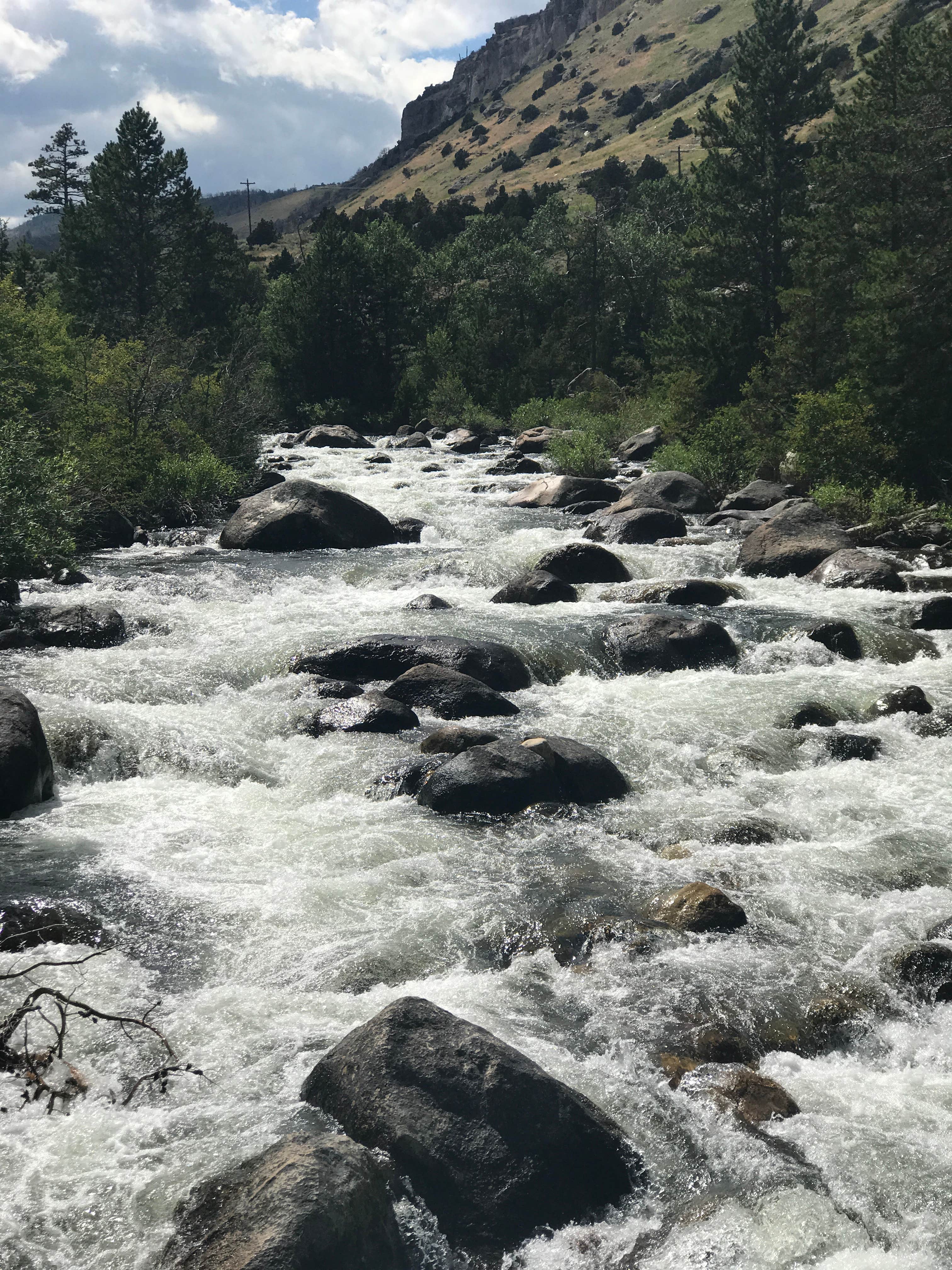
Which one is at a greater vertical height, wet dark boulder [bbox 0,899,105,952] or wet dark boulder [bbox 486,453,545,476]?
wet dark boulder [bbox 486,453,545,476]

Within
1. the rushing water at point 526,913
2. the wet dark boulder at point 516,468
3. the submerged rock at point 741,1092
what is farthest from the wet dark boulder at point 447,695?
the wet dark boulder at point 516,468

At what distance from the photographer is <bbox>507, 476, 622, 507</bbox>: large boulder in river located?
93.1 feet

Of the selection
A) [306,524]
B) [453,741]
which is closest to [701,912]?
→ [453,741]

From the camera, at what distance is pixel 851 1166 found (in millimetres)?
5910

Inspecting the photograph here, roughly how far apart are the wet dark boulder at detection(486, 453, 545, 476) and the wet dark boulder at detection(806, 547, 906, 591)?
1559cm

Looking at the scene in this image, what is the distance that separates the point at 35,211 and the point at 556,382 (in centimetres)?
4278

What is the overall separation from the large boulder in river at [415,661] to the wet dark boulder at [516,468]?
19913 mm

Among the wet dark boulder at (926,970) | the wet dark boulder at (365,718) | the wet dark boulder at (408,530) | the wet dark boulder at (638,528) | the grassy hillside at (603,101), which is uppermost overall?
the grassy hillside at (603,101)

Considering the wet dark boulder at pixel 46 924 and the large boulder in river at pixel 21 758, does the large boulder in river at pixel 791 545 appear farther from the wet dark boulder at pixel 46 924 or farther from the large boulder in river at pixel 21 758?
the wet dark boulder at pixel 46 924

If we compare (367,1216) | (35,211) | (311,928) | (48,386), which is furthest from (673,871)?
(35,211)

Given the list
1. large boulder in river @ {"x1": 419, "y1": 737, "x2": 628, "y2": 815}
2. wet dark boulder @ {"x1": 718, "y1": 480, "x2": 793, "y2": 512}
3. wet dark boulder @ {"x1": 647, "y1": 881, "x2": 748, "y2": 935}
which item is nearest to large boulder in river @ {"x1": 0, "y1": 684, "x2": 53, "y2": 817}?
large boulder in river @ {"x1": 419, "y1": 737, "x2": 628, "y2": 815}

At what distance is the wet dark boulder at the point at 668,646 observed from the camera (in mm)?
15672

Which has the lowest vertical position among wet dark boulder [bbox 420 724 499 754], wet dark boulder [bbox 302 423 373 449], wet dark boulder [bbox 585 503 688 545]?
wet dark boulder [bbox 420 724 499 754]

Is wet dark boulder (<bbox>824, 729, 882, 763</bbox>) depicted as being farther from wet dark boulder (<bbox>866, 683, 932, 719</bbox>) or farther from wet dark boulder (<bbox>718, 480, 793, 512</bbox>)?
wet dark boulder (<bbox>718, 480, 793, 512</bbox>)
